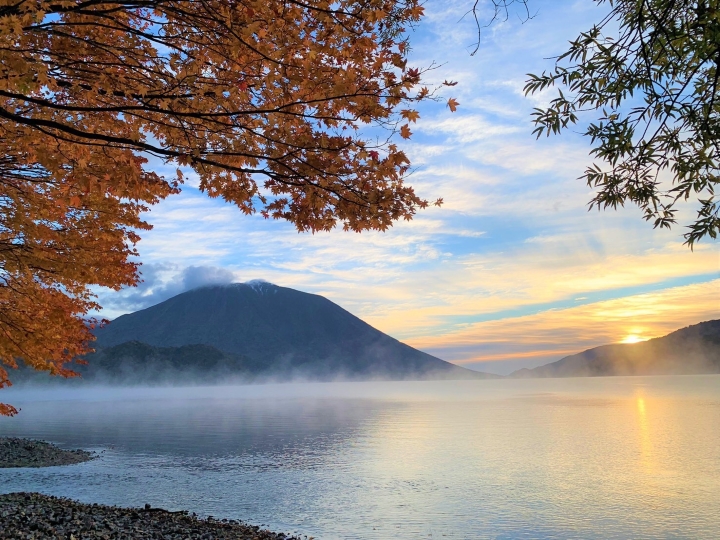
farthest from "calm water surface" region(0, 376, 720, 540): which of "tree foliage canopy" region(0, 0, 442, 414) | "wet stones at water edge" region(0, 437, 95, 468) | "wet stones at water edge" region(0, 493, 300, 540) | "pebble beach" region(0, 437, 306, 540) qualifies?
"tree foliage canopy" region(0, 0, 442, 414)

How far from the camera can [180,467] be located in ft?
112

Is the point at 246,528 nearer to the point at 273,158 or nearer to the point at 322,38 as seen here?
the point at 273,158

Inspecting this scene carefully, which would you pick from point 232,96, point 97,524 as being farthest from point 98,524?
point 232,96

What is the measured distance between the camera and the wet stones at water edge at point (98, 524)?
1294 centimetres

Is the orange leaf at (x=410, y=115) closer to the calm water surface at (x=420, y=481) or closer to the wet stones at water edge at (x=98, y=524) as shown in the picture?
the wet stones at water edge at (x=98, y=524)

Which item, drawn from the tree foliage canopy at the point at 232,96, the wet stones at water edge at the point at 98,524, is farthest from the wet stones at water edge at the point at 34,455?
the tree foliage canopy at the point at 232,96

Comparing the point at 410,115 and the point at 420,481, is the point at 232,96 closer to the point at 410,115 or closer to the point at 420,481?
the point at 410,115

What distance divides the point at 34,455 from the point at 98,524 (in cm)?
2722

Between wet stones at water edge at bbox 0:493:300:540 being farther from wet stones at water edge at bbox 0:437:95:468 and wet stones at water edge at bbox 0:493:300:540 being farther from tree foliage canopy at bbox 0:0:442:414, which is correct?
wet stones at water edge at bbox 0:437:95:468

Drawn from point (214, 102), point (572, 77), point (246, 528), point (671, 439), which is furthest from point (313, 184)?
point (671, 439)

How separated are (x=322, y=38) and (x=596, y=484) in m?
30.7

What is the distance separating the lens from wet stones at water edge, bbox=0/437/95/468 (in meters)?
34.0

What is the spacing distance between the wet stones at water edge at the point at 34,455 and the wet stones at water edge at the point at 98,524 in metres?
17.3

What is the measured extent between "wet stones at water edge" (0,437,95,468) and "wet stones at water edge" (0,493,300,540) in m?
17.3
